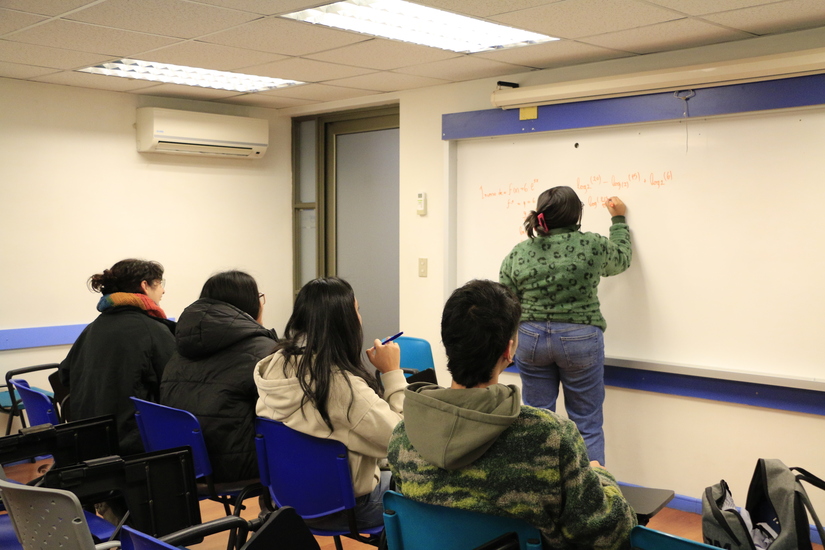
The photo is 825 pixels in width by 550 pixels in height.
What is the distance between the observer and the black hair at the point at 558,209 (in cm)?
349

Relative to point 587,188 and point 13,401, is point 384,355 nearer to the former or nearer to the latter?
point 587,188

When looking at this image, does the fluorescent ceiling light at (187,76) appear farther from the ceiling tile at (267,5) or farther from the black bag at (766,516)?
the black bag at (766,516)

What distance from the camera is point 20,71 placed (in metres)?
4.20

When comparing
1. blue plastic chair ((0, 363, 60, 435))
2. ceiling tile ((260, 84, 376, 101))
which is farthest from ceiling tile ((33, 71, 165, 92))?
blue plastic chair ((0, 363, 60, 435))

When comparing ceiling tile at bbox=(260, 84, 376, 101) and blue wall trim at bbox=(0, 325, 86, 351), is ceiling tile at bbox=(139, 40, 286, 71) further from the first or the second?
blue wall trim at bbox=(0, 325, 86, 351)

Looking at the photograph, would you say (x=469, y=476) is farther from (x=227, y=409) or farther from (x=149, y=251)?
(x=149, y=251)

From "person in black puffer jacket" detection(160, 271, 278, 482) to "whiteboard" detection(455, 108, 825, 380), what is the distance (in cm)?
199

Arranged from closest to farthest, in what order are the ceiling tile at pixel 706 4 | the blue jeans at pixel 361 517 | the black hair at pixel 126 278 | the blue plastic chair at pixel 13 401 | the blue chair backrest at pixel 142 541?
the blue chair backrest at pixel 142 541, the blue jeans at pixel 361 517, the ceiling tile at pixel 706 4, the black hair at pixel 126 278, the blue plastic chair at pixel 13 401

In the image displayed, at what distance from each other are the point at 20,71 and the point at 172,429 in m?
2.73

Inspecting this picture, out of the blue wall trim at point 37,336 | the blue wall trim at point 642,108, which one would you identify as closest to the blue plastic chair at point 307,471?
the blue wall trim at point 642,108

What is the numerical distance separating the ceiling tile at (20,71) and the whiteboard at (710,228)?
2.72 meters

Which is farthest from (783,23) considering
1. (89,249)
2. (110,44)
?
(89,249)

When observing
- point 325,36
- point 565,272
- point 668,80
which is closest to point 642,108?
point 668,80

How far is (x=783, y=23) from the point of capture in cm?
308
